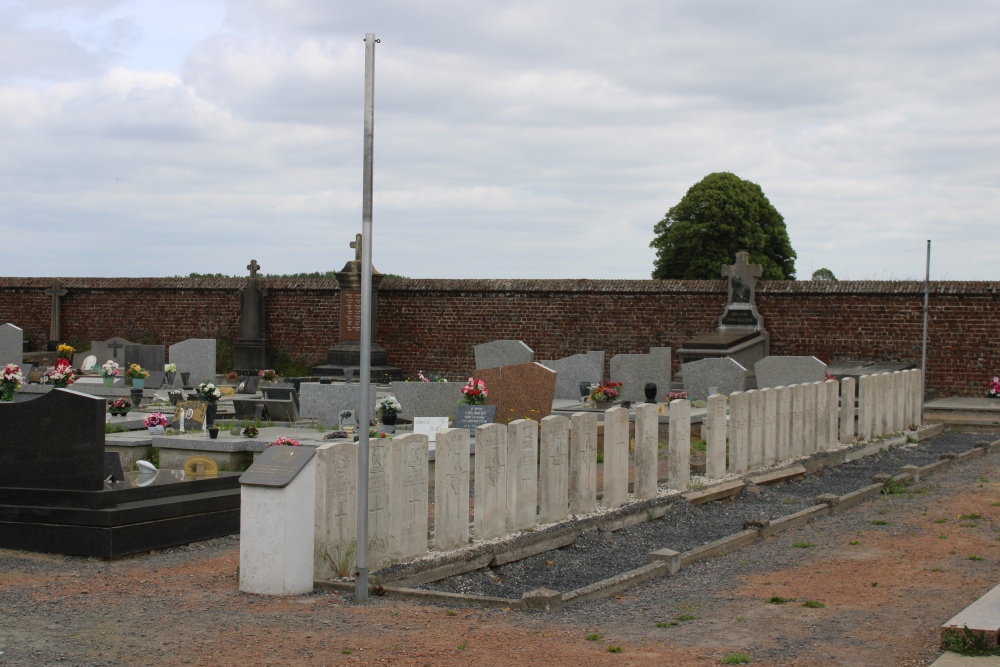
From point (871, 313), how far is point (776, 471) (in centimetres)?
1161

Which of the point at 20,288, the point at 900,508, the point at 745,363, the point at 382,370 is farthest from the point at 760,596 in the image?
the point at 20,288

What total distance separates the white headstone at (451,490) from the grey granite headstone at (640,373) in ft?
37.8

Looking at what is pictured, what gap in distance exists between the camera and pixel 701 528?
10.3 metres

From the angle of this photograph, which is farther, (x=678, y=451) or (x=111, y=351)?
(x=111, y=351)

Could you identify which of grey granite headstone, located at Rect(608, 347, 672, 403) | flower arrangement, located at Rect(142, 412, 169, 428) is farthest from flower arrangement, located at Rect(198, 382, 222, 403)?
grey granite headstone, located at Rect(608, 347, 672, 403)

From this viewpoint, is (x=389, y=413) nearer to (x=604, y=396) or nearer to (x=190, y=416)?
(x=190, y=416)

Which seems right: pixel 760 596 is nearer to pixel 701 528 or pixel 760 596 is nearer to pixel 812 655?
pixel 812 655

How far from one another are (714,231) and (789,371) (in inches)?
919

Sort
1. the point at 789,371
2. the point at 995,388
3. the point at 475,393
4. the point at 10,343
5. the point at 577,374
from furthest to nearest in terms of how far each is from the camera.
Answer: the point at 10,343
the point at 995,388
the point at 577,374
the point at 789,371
the point at 475,393

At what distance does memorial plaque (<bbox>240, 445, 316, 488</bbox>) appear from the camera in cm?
725

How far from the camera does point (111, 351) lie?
24578mm

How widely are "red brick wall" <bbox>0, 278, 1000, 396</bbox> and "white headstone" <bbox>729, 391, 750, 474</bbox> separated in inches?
453

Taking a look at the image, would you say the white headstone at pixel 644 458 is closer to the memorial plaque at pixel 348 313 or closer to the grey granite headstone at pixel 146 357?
the grey granite headstone at pixel 146 357

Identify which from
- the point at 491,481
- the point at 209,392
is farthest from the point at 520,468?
the point at 209,392
